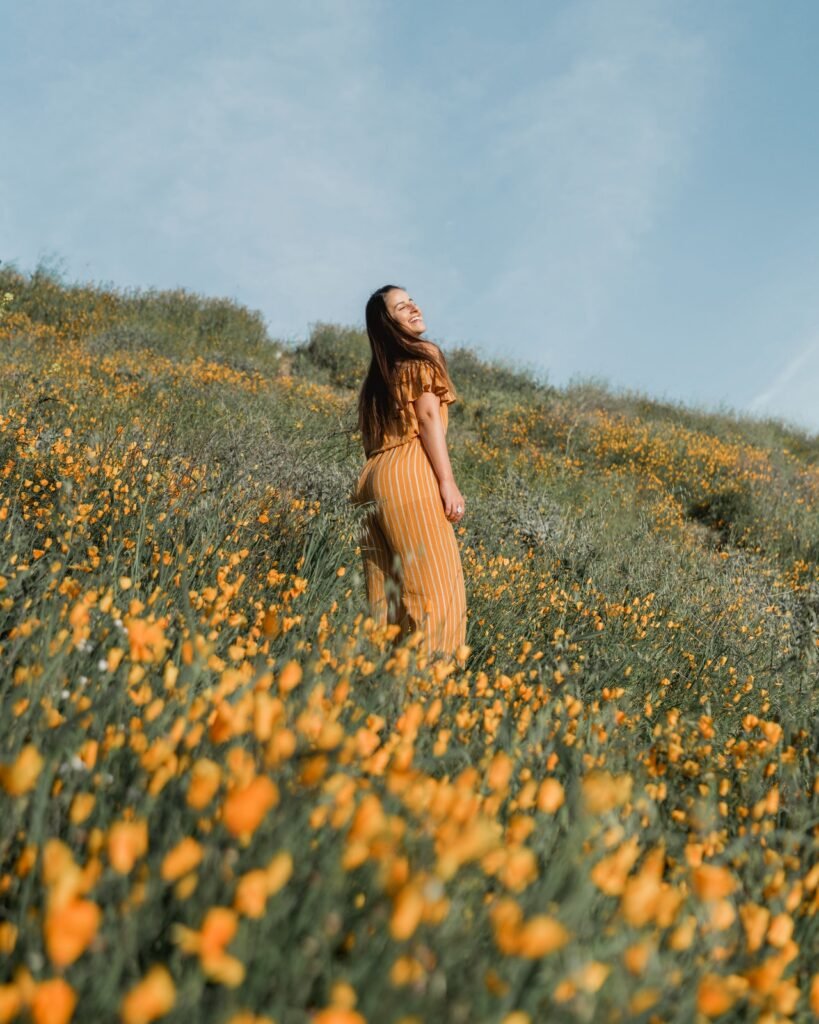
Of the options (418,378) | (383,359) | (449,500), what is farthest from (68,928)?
(383,359)

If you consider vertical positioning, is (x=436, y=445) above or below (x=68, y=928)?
above

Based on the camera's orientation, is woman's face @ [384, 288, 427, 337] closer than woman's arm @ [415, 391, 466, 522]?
No

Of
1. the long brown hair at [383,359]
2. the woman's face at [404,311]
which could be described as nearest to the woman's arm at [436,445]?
the long brown hair at [383,359]

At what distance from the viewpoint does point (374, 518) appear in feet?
10.6

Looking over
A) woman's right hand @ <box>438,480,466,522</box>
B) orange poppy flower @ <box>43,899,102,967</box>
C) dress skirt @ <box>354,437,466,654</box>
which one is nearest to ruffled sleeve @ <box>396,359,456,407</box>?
dress skirt @ <box>354,437,466,654</box>

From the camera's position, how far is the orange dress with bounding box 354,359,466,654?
120 inches

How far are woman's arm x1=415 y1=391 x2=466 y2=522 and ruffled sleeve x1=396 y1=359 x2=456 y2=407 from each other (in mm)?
31

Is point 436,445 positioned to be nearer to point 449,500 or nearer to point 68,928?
point 449,500

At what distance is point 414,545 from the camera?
3080 mm

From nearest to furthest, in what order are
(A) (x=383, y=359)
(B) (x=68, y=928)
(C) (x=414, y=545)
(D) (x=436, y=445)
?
1. (B) (x=68, y=928)
2. (C) (x=414, y=545)
3. (D) (x=436, y=445)
4. (A) (x=383, y=359)

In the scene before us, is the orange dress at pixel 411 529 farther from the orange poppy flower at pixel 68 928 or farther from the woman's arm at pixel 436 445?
the orange poppy flower at pixel 68 928

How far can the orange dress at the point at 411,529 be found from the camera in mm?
3041

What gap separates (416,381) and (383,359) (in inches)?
10.6

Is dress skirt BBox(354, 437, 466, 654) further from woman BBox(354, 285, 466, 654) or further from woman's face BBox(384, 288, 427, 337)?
woman's face BBox(384, 288, 427, 337)
